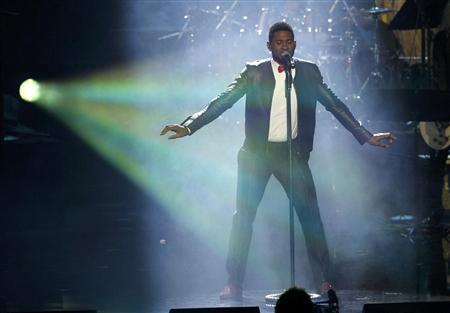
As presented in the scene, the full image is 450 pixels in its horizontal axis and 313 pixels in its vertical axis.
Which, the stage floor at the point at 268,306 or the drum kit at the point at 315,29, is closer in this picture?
the stage floor at the point at 268,306

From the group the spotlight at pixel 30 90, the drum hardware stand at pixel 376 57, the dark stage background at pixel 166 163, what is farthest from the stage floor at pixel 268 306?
the drum hardware stand at pixel 376 57

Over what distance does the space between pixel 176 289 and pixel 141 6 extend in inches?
325

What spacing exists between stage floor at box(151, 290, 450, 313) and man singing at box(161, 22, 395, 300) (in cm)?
20

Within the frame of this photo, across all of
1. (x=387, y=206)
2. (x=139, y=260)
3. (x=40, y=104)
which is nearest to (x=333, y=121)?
(x=387, y=206)

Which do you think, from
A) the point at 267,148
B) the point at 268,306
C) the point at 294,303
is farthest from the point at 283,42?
the point at 294,303

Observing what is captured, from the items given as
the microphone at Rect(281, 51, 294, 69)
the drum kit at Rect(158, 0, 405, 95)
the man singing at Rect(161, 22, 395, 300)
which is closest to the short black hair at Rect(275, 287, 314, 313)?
the microphone at Rect(281, 51, 294, 69)

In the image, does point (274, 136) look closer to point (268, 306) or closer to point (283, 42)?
point (283, 42)

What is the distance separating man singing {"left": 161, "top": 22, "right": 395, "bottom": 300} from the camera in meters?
8.84

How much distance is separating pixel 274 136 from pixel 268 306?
1.37m

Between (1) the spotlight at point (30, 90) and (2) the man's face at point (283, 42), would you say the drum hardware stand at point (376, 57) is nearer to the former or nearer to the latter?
(1) the spotlight at point (30, 90)

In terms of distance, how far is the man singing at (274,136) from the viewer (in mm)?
8844

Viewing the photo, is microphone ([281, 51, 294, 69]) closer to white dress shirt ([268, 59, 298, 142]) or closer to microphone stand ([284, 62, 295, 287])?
microphone stand ([284, 62, 295, 287])

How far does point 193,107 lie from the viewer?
55.8ft

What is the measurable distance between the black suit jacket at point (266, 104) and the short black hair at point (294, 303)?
3963 millimetres
